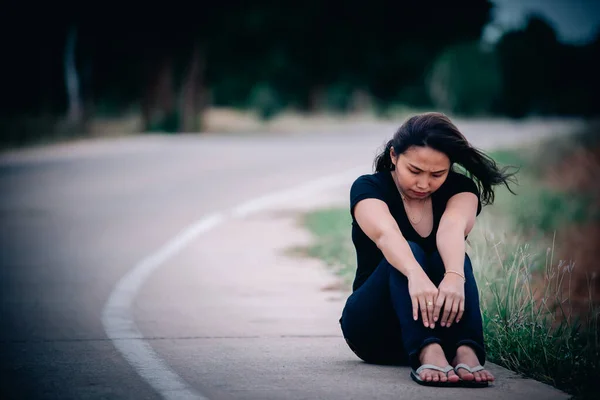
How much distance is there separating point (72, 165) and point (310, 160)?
5.37 m

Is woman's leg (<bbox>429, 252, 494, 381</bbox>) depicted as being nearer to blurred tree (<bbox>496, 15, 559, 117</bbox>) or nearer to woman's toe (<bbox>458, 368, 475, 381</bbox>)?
woman's toe (<bbox>458, 368, 475, 381</bbox>)

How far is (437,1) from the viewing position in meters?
34.2

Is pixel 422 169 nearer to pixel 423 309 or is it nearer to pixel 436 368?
pixel 423 309

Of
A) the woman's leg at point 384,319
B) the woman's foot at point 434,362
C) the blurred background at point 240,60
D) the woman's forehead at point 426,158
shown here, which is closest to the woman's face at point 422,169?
the woman's forehead at point 426,158

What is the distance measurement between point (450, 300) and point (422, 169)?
0.73m

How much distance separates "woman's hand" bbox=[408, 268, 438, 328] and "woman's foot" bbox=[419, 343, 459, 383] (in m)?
0.11

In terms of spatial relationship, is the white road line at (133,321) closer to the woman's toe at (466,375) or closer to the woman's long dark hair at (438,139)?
the woman's toe at (466,375)

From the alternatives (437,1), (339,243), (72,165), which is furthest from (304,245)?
(437,1)

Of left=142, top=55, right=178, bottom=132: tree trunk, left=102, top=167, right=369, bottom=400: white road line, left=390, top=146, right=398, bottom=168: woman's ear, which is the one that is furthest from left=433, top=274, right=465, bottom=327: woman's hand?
left=142, top=55, right=178, bottom=132: tree trunk

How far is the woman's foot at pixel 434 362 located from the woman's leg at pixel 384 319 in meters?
0.06

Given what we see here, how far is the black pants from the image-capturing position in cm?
469

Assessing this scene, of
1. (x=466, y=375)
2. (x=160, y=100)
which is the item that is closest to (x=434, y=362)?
(x=466, y=375)

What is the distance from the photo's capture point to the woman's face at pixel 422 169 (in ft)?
16.2

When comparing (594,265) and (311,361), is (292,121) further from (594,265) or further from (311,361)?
(311,361)
